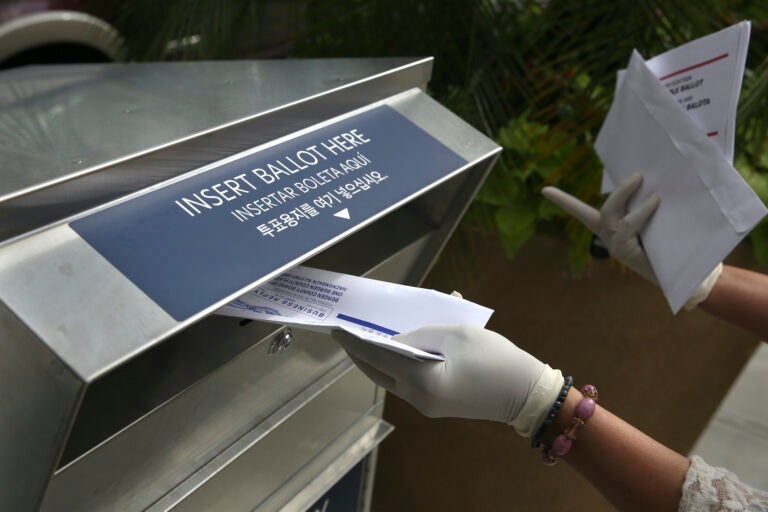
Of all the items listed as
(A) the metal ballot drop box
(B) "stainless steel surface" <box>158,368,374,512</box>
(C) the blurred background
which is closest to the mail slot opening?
(A) the metal ballot drop box

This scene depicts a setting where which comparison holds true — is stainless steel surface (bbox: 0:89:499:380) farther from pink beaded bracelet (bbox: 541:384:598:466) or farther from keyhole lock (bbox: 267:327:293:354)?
pink beaded bracelet (bbox: 541:384:598:466)

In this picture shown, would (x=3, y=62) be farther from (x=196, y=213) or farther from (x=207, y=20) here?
(x=196, y=213)

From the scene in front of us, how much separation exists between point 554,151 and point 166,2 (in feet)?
3.36

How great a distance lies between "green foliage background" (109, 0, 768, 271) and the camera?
147 cm

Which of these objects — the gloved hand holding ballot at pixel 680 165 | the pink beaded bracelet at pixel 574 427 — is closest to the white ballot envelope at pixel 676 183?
the gloved hand holding ballot at pixel 680 165

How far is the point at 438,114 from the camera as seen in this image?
93 cm

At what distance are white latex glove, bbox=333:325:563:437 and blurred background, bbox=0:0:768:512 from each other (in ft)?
2.00

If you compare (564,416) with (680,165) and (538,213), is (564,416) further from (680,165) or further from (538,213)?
(538,213)

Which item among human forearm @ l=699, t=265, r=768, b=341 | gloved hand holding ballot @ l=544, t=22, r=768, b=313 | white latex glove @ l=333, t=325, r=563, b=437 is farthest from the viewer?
human forearm @ l=699, t=265, r=768, b=341

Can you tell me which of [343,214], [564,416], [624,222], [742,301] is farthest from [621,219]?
[343,214]

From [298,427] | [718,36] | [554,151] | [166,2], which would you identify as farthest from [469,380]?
[166,2]

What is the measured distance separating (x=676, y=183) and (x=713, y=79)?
0.49 ft

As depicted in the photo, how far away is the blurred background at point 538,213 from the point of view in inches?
58.2

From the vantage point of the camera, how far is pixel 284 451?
947mm
